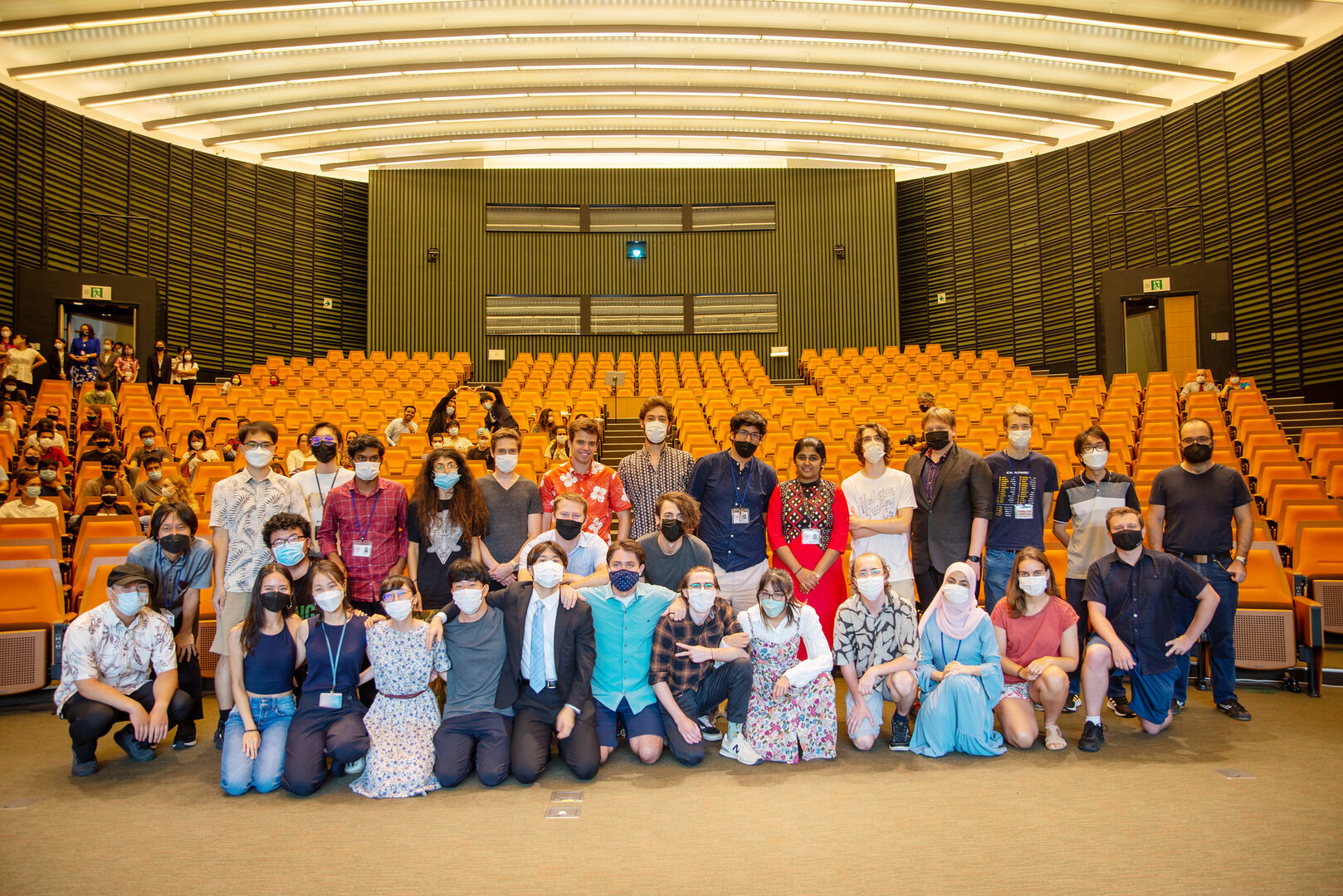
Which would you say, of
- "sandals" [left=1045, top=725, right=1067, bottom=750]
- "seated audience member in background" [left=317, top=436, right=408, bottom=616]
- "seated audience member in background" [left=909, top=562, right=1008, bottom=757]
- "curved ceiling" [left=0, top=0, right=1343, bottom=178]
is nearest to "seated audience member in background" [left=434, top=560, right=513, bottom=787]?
"seated audience member in background" [left=317, top=436, right=408, bottom=616]

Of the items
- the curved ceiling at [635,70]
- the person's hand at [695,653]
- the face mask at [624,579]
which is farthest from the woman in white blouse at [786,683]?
the curved ceiling at [635,70]

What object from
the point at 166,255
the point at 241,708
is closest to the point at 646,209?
the point at 166,255

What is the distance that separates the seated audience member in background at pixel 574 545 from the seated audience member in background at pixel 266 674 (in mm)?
1036

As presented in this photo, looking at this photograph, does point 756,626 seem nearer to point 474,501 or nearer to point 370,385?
point 474,501

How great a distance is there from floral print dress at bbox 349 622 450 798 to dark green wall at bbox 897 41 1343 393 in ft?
37.7

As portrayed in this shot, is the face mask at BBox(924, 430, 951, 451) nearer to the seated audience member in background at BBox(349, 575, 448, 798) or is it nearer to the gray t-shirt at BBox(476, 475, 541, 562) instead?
the gray t-shirt at BBox(476, 475, 541, 562)

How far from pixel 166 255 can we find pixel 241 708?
12.3 m

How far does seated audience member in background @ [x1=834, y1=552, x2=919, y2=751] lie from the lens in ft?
12.3

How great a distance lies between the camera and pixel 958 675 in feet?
12.0

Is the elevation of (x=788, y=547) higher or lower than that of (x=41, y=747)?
higher

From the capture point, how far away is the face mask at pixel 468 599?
11.7 ft

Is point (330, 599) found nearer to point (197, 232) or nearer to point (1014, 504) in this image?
point (1014, 504)

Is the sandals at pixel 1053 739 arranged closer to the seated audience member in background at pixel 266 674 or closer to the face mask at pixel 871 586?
the face mask at pixel 871 586

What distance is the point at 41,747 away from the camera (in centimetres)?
388
